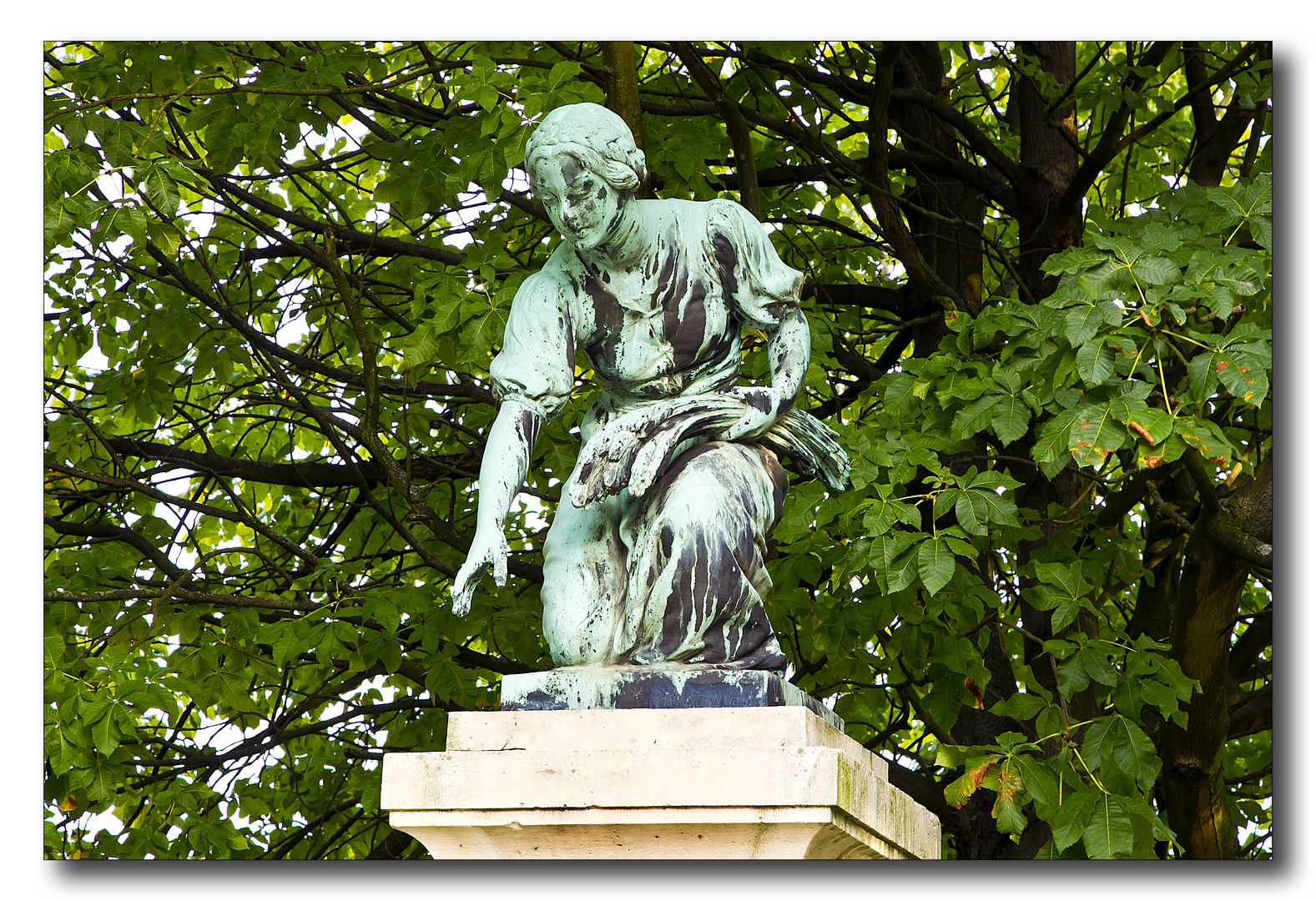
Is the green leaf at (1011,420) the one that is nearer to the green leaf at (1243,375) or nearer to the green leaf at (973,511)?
the green leaf at (973,511)

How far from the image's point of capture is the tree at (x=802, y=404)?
16.3 ft

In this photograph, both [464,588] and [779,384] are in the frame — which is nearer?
[464,588]

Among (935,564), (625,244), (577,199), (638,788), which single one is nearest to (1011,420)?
(935,564)

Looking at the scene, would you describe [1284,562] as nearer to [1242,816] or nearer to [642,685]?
[1242,816]

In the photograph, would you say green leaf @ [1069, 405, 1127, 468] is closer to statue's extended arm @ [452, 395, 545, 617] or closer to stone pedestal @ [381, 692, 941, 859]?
stone pedestal @ [381, 692, 941, 859]

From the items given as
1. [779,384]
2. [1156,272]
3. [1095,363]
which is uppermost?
[1156,272]

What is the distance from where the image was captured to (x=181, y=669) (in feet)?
19.2

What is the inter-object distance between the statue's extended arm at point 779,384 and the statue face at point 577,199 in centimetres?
51

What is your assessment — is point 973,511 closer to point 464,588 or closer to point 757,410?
point 757,410

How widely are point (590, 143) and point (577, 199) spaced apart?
0.13 metres

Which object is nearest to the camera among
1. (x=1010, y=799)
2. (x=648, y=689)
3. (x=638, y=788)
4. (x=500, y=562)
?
(x=638, y=788)

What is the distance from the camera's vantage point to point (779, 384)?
358 centimetres

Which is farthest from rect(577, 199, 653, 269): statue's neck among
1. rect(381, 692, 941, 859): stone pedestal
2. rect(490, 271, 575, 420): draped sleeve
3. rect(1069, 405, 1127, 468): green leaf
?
rect(1069, 405, 1127, 468): green leaf

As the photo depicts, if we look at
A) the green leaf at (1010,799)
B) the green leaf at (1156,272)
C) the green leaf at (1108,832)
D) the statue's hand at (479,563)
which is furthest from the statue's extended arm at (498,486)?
the green leaf at (1108,832)
